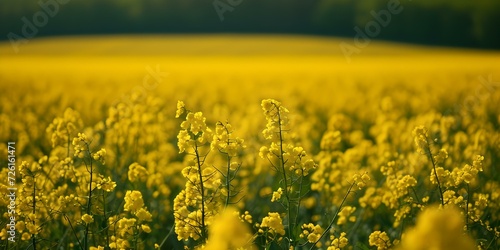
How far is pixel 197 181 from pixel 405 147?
3183 millimetres

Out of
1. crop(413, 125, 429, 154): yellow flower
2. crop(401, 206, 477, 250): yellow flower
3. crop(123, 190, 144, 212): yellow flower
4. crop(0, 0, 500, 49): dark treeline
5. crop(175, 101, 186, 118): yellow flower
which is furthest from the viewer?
crop(0, 0, 500, 49): dark treeline

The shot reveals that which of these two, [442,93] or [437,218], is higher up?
[442,93]

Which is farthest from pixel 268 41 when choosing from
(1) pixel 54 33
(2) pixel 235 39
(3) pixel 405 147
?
(3) pixel 405 147

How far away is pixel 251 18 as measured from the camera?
32.4 m

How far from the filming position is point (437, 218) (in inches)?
56.8

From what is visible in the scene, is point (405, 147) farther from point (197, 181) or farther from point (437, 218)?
point (437, 218)

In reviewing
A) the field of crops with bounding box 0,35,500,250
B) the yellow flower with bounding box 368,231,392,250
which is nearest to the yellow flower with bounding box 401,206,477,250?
the field of crops with bounding box 0,35,500,250

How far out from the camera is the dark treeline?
28547mm

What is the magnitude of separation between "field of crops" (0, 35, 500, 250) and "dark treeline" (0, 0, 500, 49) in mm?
14207

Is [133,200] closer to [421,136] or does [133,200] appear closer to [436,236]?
[421,136]

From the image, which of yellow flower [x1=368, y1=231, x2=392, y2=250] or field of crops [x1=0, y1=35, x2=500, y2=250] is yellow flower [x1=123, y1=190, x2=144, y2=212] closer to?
field of crops [x1=0, y1=35, x2=500, y2=250]

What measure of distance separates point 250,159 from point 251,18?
27.1m

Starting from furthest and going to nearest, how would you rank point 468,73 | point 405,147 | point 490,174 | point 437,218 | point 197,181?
1. point 468,73
2. point 405,147
3. point 490,174
4. point 197,181
5. point 437,218

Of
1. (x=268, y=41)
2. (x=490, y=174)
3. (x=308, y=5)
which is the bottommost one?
(x=490, y=174)
